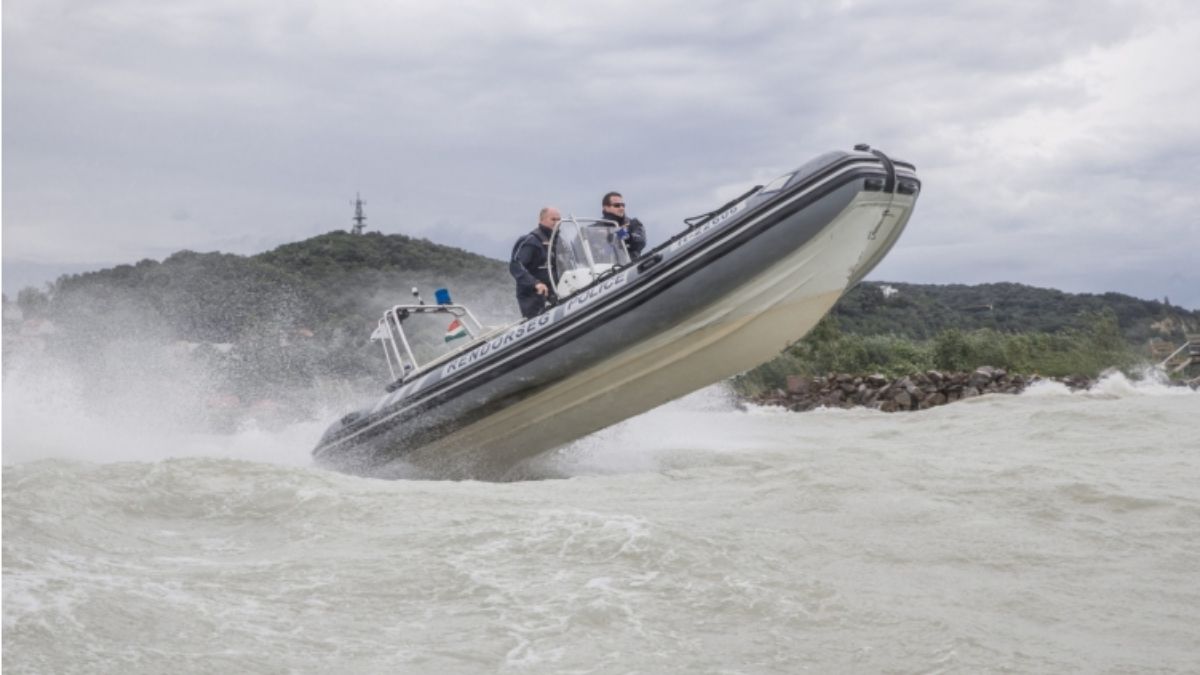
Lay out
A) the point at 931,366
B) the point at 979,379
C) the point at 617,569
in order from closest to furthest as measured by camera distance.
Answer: the point at 617,569, the point at 979,379, the point at 931,366

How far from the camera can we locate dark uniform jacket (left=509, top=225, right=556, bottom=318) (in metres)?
7.04

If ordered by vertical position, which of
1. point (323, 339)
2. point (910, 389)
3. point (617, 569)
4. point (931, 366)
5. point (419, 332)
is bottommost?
point (617, 569)

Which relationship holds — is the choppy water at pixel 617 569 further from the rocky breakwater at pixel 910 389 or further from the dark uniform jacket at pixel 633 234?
the rocky breakwater at pixel 910 389

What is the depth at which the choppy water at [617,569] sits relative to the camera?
270 cm

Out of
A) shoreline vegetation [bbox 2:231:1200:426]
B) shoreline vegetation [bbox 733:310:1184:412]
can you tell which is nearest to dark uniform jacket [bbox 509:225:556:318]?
shoreline vegetation [bbox 2:231:1200:426]

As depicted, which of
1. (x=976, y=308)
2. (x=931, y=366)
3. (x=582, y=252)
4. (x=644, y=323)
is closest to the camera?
(x=644, y=323)

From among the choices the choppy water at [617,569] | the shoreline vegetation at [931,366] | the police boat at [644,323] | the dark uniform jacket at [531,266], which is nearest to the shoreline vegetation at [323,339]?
the shoreline vegetation at [931,366]

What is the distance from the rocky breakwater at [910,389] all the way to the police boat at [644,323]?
5.83 meters

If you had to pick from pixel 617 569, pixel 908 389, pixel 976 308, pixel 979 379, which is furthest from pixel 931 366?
pixel 976 308

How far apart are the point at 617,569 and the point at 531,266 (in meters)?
3.95

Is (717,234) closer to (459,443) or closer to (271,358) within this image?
(459,443)

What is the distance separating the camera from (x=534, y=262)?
708 centimetres

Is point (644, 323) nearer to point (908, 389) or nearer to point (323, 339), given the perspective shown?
point (908, 389)

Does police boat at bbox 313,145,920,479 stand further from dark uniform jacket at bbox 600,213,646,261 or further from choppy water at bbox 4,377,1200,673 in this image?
choppy water at bbox 4,377,1200,673
